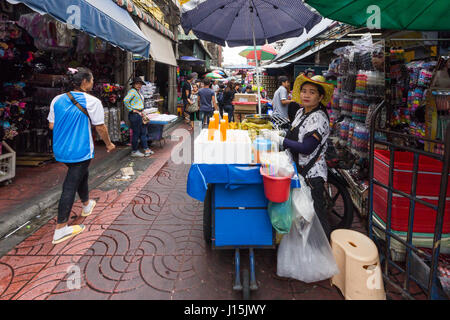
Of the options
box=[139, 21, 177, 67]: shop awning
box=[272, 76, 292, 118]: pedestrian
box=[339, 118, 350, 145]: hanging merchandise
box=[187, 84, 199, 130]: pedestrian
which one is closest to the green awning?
box=[339, 118, 350, 145]: hanging merchandise

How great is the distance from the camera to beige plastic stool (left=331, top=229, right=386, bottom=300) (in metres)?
2.38

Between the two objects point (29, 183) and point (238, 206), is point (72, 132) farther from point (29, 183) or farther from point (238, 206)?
point (29, 183)

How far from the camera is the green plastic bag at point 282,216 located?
2.45 meters

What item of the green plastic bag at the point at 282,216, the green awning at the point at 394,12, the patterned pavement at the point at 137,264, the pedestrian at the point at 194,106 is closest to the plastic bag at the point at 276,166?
the green plastic bag at the point at 282,216

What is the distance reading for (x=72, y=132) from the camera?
3447 millimetres

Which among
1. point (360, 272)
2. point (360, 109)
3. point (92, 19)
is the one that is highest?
point (92, 19)

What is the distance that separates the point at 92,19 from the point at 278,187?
406cm

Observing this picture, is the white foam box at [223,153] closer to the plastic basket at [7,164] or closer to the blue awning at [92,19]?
the blue awning at [92,19]

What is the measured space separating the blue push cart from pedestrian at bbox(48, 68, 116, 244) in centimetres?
180

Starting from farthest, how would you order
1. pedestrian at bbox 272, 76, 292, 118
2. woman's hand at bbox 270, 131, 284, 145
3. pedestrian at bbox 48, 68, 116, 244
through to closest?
pedestrian at bbox 272, 76, 292, 118, pedestrian at bbox 48, 68, 116, 244, woman's hand at bbox 270, 131, 284, 145

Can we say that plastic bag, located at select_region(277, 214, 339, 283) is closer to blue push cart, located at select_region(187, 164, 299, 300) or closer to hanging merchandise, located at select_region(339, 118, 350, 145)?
blue push cart, located at select_region(187, 164, 299, 300)

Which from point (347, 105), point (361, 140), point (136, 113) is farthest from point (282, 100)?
point (136, 113)
